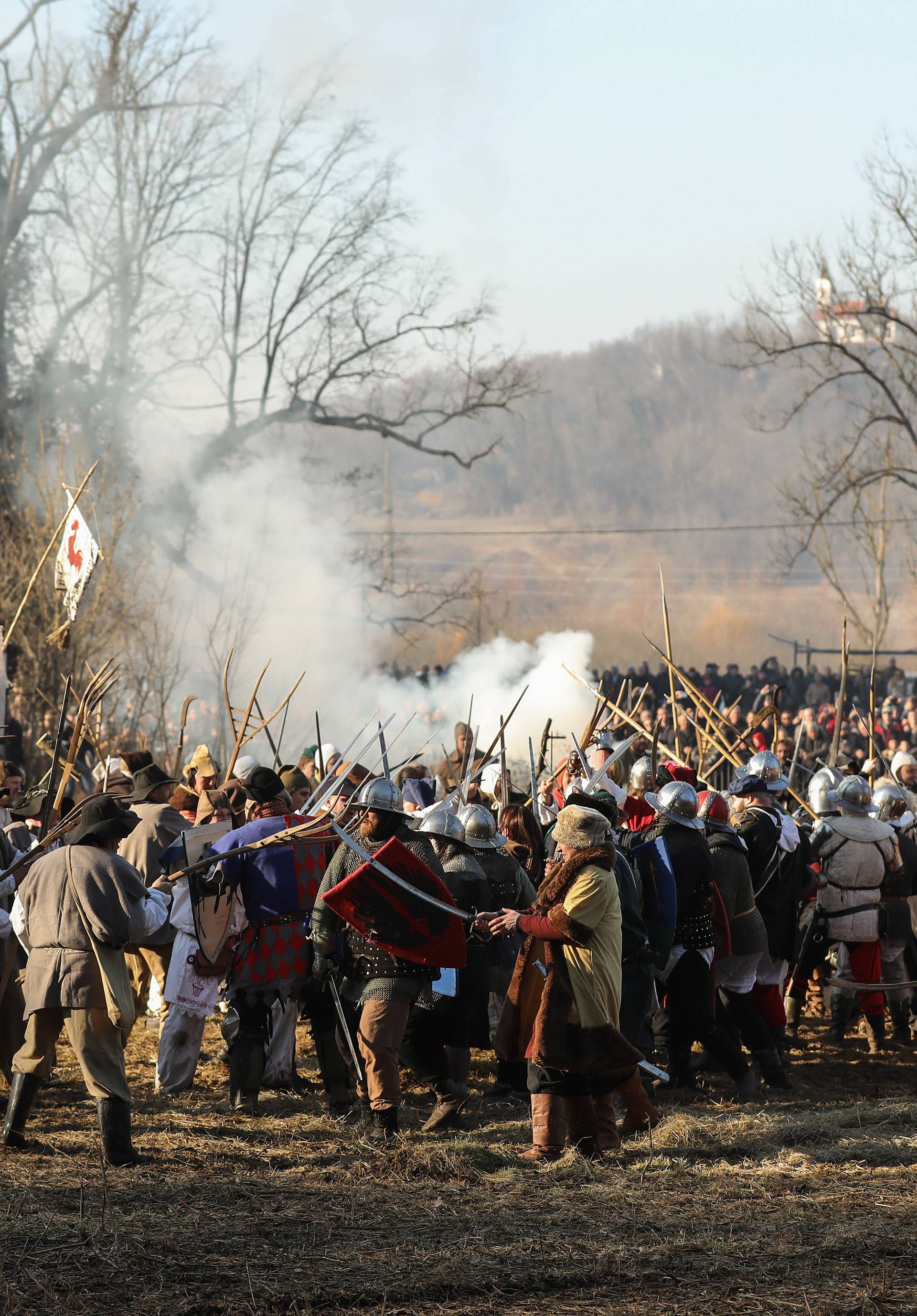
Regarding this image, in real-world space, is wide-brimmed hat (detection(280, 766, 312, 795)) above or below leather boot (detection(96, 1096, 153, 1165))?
above

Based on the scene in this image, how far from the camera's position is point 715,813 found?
27.5ft

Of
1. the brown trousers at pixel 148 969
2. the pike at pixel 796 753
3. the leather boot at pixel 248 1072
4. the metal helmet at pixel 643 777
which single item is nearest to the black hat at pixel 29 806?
the brown trousers at pixel 148 969

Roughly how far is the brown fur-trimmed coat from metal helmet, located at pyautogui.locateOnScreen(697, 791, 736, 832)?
2.11 meters

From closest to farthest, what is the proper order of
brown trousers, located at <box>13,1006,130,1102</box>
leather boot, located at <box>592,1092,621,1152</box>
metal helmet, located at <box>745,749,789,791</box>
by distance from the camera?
1. brown trousers, located at <box>13,1006,130,1102</box>
2. leather boot, located at <box>592,1092,621,1152</box>
3. metal helmet, located at <box>745,749,789,791</box>

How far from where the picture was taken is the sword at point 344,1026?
7207mm

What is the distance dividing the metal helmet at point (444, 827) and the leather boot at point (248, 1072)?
4.41 ft

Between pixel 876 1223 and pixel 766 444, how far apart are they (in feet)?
296

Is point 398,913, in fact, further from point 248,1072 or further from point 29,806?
point 29,806

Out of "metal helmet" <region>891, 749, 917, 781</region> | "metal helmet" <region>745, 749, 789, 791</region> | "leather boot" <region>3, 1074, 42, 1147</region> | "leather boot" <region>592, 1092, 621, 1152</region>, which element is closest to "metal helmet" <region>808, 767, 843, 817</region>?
"metal helmet" <region>745, 749, 789, 791</region>

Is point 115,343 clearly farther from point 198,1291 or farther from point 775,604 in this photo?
point 775,604

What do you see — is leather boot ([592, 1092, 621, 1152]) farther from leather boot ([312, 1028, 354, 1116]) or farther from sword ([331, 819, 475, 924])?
leather boot ([312, 1028, 354, 1116])

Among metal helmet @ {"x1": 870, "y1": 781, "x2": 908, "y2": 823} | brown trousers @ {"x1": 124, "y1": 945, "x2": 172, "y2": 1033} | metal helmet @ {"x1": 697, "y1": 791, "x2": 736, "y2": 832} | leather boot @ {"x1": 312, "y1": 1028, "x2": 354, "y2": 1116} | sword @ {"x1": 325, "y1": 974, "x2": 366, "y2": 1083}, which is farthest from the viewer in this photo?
metal helmet @ {"x1": 870, "y1": 781, "x2": 908, "y2": 823}

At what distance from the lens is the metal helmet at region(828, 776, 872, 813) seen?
9203 millimetres

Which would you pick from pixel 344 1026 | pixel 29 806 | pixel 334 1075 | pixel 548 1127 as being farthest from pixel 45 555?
pixel 548 1127
